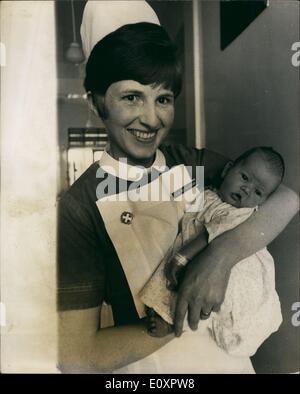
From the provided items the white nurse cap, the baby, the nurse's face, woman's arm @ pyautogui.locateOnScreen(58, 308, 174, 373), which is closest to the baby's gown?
the baby

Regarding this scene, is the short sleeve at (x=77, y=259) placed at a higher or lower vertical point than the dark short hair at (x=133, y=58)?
lower

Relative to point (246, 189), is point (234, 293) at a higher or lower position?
lower

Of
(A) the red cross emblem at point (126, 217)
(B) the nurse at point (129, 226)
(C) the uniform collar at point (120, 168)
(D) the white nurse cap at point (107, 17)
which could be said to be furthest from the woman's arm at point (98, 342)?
(D) the white nurse cap at point (107, 17)

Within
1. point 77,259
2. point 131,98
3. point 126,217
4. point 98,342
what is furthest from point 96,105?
point 98,342

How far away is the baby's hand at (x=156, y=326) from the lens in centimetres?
123

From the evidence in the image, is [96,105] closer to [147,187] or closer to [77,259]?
[147,187]

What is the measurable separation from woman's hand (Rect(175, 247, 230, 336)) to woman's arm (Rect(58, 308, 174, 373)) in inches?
3.8

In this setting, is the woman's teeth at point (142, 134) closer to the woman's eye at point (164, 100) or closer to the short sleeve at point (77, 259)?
the woman's eye at point (164, 100)

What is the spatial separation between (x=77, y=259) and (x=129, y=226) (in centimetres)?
18

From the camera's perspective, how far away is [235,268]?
3.96ft

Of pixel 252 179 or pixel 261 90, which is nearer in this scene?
pixel 252 179

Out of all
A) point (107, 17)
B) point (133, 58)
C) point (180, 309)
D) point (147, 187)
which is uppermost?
point (107, 17)
